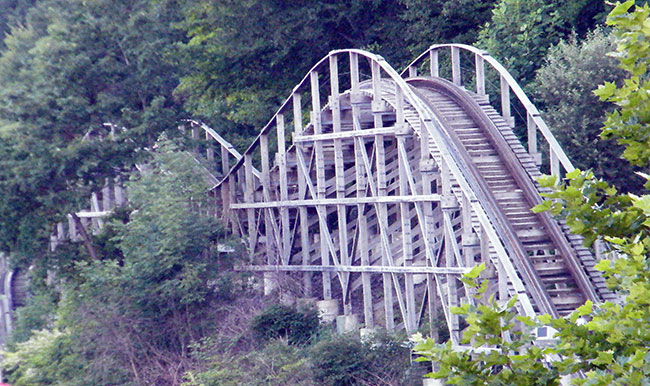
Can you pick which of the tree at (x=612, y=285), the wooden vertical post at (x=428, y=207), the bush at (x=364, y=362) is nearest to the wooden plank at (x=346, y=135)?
the wooden vertical post at (x=428, y=207)

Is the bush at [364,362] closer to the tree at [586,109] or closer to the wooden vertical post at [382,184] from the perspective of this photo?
the wooden vertical post at [382,184]

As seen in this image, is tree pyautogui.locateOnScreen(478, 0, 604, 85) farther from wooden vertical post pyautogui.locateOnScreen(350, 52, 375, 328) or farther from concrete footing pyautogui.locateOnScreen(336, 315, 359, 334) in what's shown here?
concrete footing pyautogui.locateOnScreen(336, 315, 359, 334)

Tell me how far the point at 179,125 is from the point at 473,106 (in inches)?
382

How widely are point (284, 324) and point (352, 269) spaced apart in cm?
192

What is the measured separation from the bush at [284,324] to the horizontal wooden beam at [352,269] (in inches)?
41.2

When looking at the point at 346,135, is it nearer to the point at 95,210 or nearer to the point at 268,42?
the point at 268,42

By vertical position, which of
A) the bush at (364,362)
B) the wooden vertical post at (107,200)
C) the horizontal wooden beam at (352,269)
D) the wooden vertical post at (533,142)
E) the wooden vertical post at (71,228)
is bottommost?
the bush at (364,362)

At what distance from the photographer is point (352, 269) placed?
1944cm

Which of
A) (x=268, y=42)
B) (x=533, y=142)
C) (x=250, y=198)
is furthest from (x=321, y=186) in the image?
(x=268, y=42)

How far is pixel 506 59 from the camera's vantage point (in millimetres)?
23047

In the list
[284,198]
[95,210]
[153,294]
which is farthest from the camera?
[95,210]

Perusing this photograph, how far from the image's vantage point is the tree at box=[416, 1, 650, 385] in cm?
566

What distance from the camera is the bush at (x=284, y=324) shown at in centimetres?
1998

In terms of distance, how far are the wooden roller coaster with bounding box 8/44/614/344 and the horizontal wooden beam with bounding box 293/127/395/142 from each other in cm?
3
